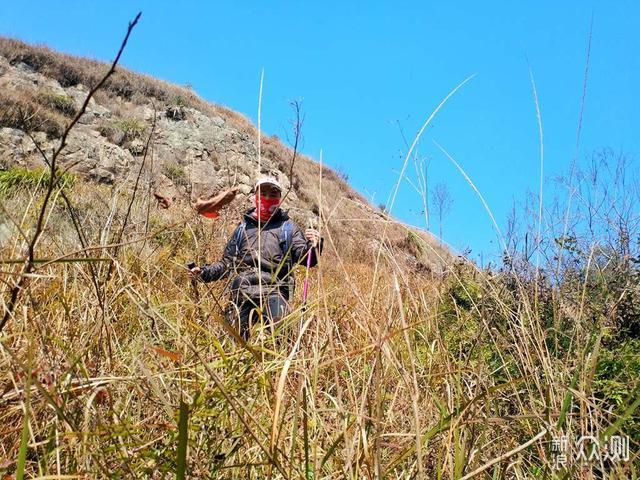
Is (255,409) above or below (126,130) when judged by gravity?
below

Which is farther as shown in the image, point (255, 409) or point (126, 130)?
point (126, 130)

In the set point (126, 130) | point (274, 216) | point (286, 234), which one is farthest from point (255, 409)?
point (126, 130)

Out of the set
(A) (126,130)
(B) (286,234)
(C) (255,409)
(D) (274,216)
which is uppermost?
(A) (126,130)

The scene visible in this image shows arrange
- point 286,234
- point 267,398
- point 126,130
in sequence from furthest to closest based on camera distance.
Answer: point 126,130
point 286,234
point 267,398

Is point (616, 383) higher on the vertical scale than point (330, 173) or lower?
lower

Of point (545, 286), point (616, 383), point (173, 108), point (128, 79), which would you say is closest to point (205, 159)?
point (173, 108)

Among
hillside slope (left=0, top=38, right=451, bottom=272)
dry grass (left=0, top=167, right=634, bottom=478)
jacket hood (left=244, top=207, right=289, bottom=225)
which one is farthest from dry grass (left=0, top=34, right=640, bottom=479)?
hillside slope (left=0, top=38, right=451, bottom=272)

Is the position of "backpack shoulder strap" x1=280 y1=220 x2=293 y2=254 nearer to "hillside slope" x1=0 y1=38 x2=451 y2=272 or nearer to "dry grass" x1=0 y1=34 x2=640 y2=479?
"dry grass" x1=0 y1=34 x2=640 y2=479

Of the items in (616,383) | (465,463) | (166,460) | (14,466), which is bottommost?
(14,466)

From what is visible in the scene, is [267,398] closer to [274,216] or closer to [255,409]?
[255,409]

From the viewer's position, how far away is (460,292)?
159 inches

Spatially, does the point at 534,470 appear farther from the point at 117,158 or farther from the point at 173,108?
the point at 173,108

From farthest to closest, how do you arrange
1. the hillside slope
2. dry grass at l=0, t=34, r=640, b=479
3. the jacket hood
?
the hillside slope
the jacket hood
dry grass at l=0, t=34, r=640, b=479

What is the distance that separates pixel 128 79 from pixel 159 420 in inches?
776
